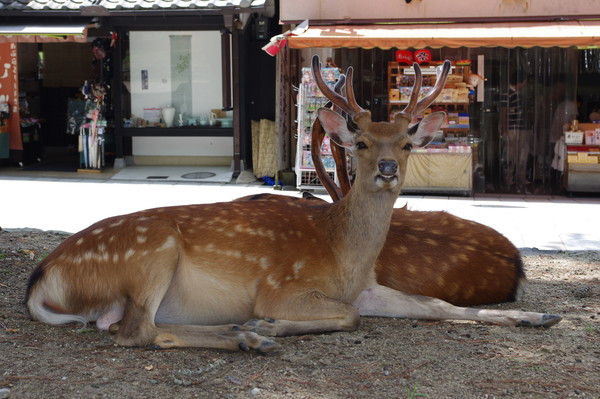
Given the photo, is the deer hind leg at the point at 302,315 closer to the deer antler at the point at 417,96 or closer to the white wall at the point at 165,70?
the deer antler at the point at 417,96

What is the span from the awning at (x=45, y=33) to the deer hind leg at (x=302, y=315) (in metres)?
9.15

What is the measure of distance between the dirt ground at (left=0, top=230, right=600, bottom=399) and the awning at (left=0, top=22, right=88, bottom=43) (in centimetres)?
844

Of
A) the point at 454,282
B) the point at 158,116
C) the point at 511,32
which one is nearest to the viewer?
the point at 454,282

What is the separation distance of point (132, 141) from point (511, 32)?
21.4ft

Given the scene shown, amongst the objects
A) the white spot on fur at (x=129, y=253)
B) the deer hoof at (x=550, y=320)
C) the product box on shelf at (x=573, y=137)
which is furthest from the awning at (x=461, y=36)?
the white spot on fur at (x=129, y=253)

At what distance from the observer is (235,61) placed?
12875 mm

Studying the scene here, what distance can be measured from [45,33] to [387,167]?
948cm

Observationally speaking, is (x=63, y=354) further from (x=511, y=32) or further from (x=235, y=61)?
(x=235, y=61)

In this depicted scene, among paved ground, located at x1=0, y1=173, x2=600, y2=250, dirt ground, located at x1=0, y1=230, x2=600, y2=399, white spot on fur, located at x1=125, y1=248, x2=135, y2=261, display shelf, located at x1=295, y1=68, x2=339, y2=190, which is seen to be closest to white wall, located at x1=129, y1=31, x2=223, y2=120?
paved ground, located at x1=0, y1=173, x2=600, y2=250

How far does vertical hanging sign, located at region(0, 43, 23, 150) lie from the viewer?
13.6 m

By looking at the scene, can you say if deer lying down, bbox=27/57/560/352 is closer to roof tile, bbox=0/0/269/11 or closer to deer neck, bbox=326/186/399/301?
deer neck, bbox=326/186/399/301

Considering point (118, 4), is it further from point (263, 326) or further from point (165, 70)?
point (263, 326)

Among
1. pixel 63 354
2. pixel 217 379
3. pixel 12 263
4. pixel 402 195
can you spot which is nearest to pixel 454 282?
pixel 217 379

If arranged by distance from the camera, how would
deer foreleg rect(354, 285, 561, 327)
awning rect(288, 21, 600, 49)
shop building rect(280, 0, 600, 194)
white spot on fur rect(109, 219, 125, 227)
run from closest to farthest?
white spot on fur rect(109, 219, 125, 227) < deer foreleg rect(354, 285, 561, 327) < awning rect(288, 21, 600, 49) < shop building rect(280, 0, 600, 194)
